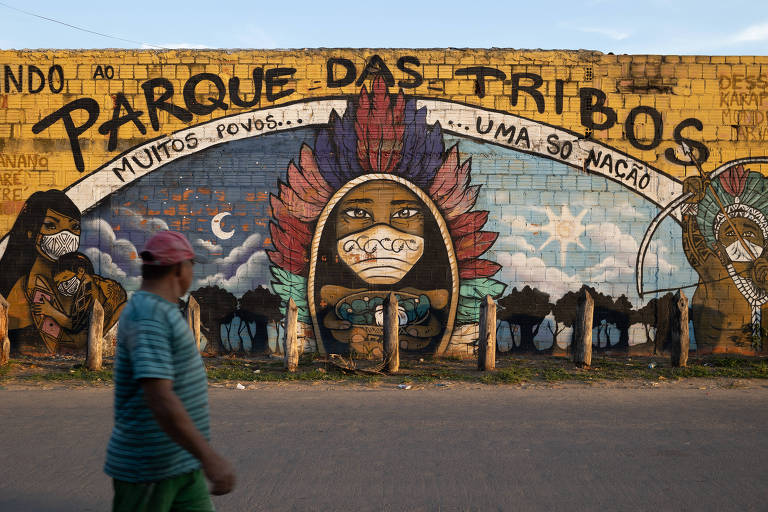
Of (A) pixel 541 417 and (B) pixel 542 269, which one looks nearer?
(A) pixel 541 417

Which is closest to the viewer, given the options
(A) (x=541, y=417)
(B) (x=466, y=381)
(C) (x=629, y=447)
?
(C) (x=629, y=447)

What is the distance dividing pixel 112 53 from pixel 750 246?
431 inches

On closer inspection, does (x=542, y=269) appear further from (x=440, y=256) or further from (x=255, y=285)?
(x=255, y=285)

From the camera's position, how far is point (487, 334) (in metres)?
9.80

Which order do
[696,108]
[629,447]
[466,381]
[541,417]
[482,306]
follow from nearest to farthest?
[629,447]
[541,417]
[466,381]
[482,306]
[696,108]

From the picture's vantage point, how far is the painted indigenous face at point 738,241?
11430 millimetres

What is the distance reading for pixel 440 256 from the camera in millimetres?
11453


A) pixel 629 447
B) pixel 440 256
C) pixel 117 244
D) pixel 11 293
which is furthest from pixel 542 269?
pixel 11 293

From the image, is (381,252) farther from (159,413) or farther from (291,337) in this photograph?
(159,413)

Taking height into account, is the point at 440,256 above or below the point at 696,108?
below

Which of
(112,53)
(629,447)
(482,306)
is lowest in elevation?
(629,447)

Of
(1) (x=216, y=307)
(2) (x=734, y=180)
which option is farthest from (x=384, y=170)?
(2) (x=734, y=180)

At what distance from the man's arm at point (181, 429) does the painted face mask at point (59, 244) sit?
9.94m

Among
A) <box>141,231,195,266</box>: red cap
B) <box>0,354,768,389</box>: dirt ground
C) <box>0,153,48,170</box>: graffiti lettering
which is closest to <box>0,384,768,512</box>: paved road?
<box>0,354,768,389</box>: dirt ground
